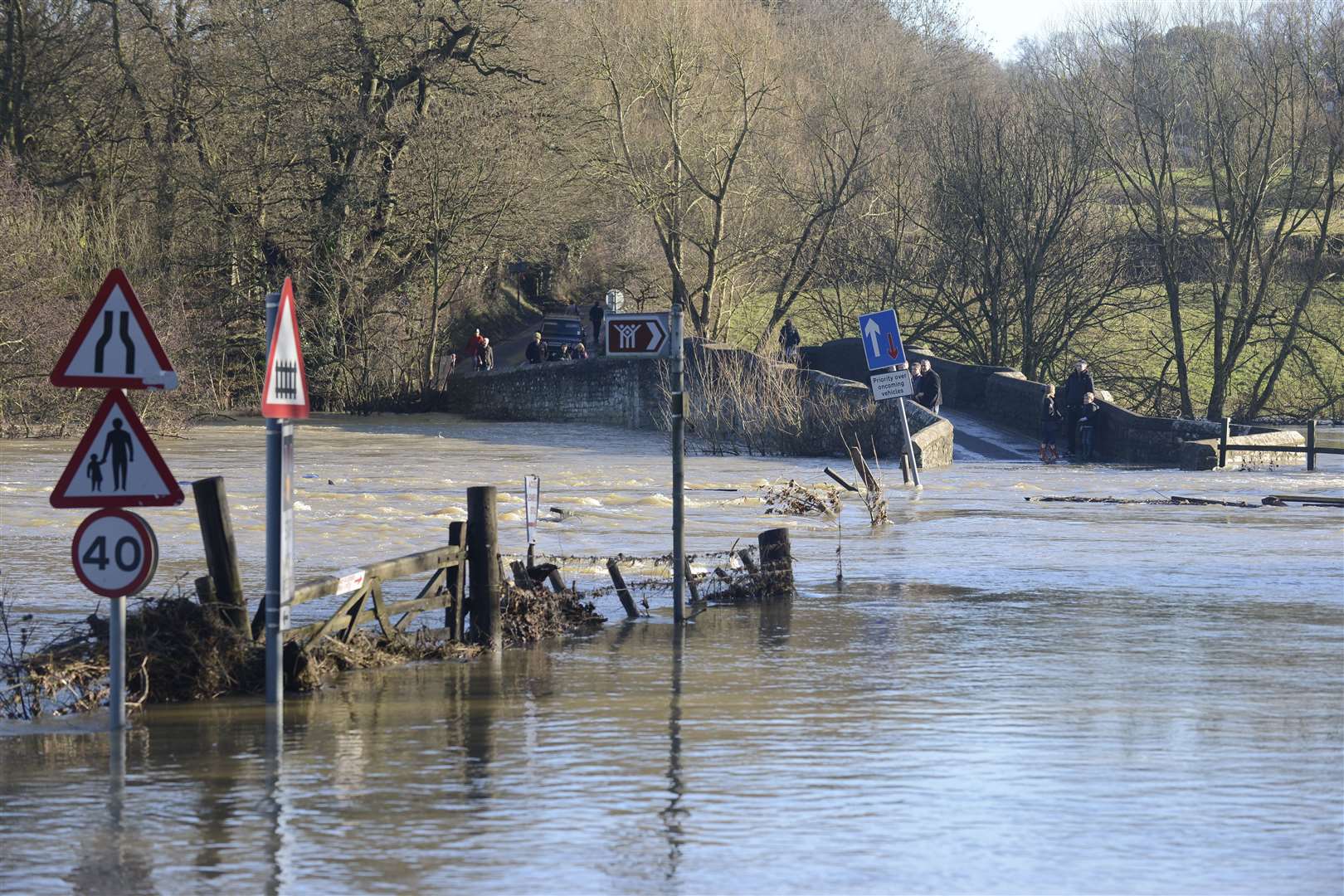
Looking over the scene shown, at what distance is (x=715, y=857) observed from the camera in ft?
22.4

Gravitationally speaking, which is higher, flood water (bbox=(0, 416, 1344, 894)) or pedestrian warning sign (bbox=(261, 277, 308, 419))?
pedestrian warning sign (bbox=(261, 277, 308, 419))

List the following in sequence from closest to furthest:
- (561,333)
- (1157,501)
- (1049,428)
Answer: (1157,501), (1049,428), (561,333)

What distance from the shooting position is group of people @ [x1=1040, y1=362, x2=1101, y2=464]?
37.3 metres

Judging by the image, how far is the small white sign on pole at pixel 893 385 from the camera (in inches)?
992

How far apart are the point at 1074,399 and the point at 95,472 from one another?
3151 centimetres

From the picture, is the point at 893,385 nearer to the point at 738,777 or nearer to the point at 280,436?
the point at 280,436

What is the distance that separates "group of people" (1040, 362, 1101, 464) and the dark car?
83.8 ft

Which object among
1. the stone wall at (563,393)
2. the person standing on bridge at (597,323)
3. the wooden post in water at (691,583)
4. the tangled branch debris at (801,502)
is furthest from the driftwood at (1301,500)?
the person standing on bridge at (597,323)

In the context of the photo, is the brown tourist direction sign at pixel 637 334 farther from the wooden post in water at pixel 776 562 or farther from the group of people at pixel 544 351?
the group of people at pixel 544 351

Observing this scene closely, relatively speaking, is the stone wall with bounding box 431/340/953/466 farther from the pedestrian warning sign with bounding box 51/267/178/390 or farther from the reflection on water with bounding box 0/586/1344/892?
the pedestrian warning sign with bounding box 51/267/178/390

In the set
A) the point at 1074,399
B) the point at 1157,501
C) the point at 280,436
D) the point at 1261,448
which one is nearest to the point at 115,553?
the point at 280,436

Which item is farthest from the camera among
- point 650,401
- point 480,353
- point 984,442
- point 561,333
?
point 561,333

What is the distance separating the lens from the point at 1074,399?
1499 inches

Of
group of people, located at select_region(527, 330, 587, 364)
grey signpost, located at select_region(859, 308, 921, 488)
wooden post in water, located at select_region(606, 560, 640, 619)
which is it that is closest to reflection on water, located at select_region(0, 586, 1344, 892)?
wooden post in water, located at select_region(606, 560, 640, 619)
